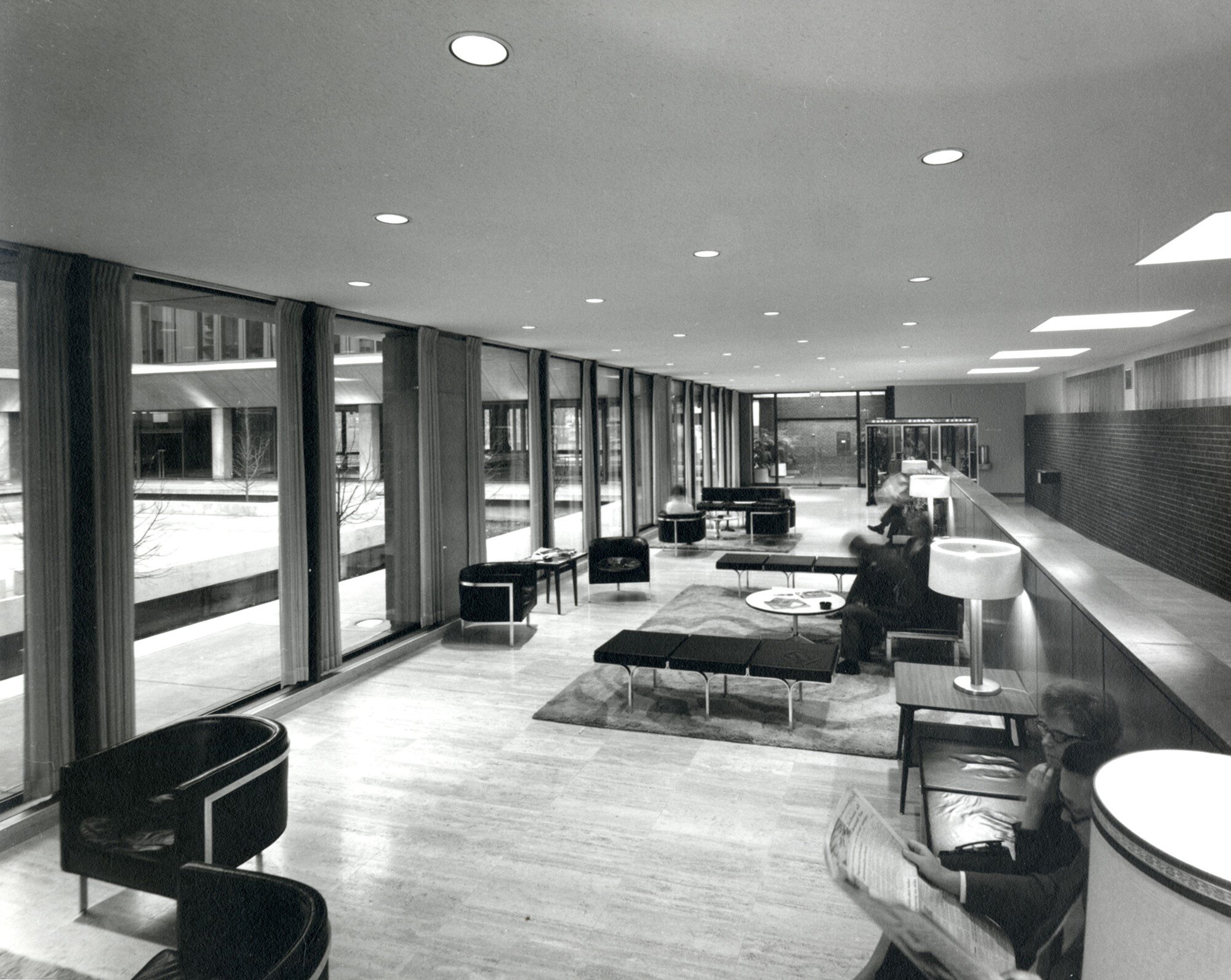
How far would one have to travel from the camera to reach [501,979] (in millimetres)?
3055

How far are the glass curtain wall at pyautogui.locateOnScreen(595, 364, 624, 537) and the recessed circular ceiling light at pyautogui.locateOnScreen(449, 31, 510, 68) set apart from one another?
11.0 metres

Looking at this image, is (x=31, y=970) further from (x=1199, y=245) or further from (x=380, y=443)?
(x=1199, y=245)

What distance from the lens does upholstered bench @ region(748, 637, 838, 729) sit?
5.53 meters

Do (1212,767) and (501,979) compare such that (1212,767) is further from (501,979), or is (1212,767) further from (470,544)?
(470,544)

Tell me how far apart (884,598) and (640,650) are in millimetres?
2585

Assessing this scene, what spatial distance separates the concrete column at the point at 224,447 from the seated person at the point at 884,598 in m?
6.13

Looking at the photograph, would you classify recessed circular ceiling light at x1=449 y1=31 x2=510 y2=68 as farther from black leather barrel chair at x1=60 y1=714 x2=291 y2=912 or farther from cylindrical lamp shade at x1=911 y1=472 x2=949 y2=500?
cylindrical lamp shade at x1=911 y1=472 x2=949 y2=500

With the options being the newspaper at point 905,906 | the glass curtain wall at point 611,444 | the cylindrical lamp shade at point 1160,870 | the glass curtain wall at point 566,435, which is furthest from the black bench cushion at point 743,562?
the cylindrical lamp shade at point 1160,870

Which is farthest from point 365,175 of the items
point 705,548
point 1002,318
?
point 705,548

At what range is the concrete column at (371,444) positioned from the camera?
7.87 m

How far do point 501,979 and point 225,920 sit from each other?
109cm

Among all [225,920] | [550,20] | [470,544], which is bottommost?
[225,920]

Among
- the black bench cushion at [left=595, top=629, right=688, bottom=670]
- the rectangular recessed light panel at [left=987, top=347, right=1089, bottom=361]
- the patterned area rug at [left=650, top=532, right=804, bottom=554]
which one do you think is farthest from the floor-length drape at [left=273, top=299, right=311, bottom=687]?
the rectangular recessed light panel at [left=987, top=347, right=1089, bottom=361]

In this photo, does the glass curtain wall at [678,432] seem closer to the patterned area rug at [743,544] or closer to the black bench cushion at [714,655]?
the patterned area rug at [743,544]
